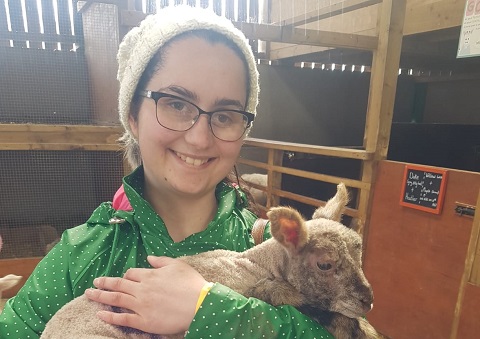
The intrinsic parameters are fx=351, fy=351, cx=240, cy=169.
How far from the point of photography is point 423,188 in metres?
2.85

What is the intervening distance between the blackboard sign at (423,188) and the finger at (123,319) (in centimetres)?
252

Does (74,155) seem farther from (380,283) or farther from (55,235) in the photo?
(380,283)

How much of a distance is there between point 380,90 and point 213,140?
2452 mm

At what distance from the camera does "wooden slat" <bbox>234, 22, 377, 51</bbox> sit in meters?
3.24

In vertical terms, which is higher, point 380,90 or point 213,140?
point 380,90

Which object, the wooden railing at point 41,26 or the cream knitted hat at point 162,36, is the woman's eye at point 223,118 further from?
the wooden railing at point 41,26

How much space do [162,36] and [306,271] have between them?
91cm

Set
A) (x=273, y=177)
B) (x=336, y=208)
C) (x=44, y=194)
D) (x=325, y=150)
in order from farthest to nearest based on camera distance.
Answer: (x=44, y=194)
(x=273, y=177)
(x=325, y=150)
(x=336, y=208)

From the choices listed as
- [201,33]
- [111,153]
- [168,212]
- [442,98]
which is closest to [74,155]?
[111,153]

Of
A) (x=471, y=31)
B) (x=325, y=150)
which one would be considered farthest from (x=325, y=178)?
(x=471, y=31)

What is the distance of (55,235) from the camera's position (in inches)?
166

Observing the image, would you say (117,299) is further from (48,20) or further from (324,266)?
(48,20)

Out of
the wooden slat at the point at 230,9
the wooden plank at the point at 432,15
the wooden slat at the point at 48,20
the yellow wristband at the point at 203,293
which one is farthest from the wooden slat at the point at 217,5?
the yellow wristband at the point at 203,293

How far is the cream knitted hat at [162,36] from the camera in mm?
1109
